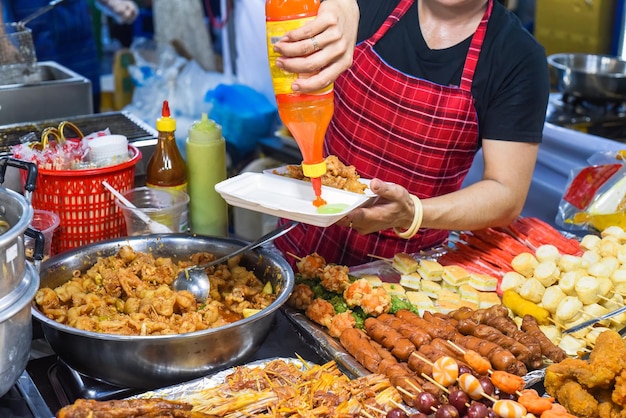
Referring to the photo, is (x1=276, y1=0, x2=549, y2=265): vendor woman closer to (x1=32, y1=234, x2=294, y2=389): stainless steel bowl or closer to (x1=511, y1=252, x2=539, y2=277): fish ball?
(x1=511, y1=252, x2=539, y2=277): fish ball

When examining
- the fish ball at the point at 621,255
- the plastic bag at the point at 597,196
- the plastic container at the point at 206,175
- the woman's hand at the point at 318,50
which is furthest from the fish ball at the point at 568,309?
the plastic container at the point at 206,175

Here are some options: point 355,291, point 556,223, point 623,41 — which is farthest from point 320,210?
point 623,41

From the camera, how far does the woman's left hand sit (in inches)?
86.9

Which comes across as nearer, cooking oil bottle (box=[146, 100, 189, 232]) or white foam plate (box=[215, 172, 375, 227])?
white foam plate (box=[215, 172, 375, 227])

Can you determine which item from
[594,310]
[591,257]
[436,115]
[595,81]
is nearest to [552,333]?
[594,310]

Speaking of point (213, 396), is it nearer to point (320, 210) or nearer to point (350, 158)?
point (320, 210)

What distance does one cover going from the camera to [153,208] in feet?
7.77

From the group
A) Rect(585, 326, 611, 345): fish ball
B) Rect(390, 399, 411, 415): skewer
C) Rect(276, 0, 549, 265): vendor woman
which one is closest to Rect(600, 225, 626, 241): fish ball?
Rect(276, 0, 549, 265): vendor woman

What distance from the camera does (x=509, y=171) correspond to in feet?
8.63

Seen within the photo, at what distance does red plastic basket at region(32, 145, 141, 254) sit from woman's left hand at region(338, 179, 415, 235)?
A: 2.64 feet

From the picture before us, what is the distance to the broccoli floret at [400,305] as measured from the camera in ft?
7.43

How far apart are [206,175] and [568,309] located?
53.2 inches

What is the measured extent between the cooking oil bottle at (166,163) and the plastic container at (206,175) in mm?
60

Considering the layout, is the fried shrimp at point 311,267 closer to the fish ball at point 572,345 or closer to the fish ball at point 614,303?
the fish ball at point 572,345
